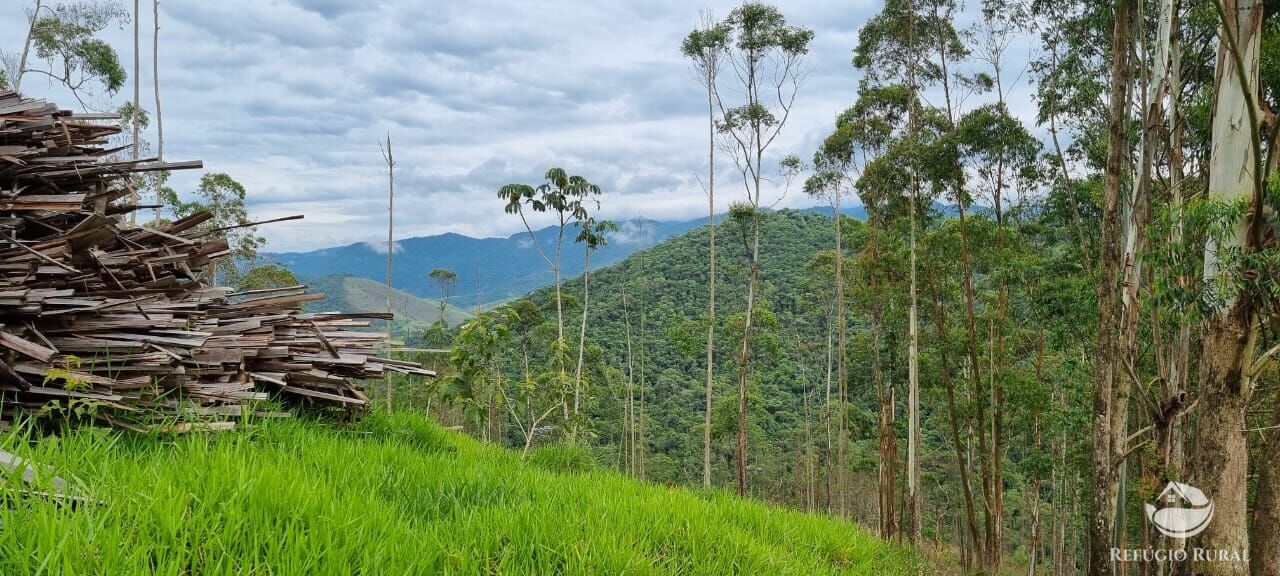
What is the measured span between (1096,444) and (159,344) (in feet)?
29.3

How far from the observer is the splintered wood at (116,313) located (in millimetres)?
3275

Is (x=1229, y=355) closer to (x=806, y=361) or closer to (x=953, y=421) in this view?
(x=953, y=421)

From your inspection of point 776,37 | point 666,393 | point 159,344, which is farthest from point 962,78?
point 666,393

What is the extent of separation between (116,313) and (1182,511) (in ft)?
28.9

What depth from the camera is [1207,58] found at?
31.1 ft

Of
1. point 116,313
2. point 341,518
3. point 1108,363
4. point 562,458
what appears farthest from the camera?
point 1108,363

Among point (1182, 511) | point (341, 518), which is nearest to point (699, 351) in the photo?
point (1182, 511)

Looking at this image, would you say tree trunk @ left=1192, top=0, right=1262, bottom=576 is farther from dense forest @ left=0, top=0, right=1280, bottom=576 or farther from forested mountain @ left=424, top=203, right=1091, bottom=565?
forested mountain @ left=424, top=203, right=1091, bottom=565

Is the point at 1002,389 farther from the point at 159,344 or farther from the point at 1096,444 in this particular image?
the point at 159,344

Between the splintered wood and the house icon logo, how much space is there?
692 centimetres

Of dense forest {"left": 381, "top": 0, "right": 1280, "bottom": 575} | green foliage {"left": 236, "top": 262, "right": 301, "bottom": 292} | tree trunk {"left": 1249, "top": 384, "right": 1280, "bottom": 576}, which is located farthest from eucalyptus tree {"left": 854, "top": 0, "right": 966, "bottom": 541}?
green foliage {"left": 236, "top": 262, "right": 301, "bottom": 292}

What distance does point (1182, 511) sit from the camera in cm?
633

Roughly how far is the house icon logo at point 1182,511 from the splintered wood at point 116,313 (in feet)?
22.7

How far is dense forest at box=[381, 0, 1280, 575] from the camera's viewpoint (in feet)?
18.0
